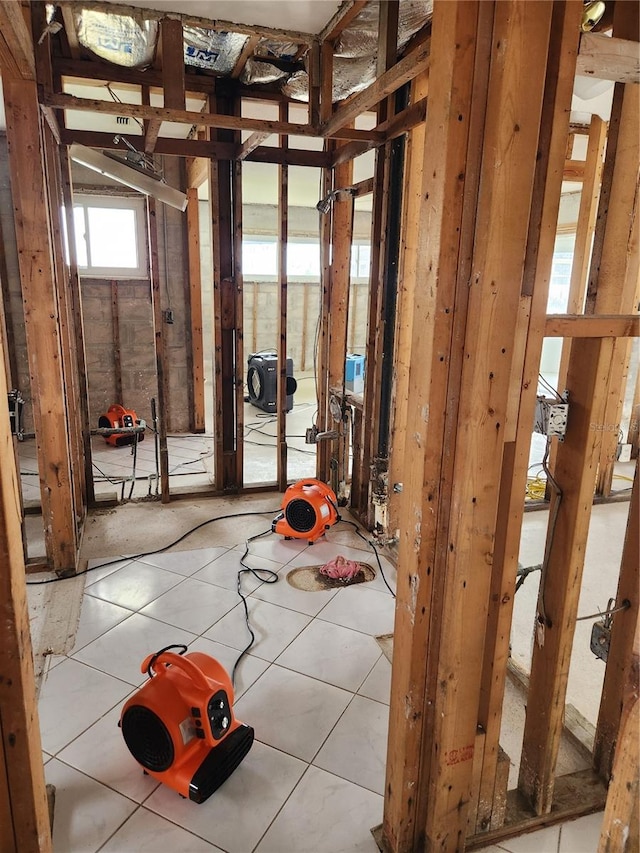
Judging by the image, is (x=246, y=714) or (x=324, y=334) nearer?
(x=246, y=714)

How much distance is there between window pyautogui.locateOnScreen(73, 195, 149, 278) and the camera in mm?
5875

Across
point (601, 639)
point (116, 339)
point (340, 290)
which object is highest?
point (340, 290)

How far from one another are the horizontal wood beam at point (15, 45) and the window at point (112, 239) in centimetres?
347

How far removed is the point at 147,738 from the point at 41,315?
6.84ft

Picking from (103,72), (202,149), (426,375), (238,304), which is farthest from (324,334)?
(426,375)

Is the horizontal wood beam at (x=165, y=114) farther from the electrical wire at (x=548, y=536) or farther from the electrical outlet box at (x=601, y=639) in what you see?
the electrical outlet box at (x=601, y=639)

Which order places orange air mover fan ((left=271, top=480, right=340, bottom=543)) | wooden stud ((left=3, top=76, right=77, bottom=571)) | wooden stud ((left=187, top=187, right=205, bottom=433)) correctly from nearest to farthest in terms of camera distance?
wooden stud ((left=3, top=76, right=77, bottom=571)) → orange air mover fan ((left=271, top=480, right=340, bottom=543)) → wooden stud ((left=187, top=187, right=205, bottom=433))

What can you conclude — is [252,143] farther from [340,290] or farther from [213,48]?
[340,290]

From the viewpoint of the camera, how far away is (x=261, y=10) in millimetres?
2785

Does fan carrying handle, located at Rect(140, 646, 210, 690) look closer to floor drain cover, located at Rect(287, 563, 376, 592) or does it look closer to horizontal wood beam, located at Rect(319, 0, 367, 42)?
floor drain cover, located at Rect(287, 563, 376, 592)

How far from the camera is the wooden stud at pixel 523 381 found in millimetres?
1193

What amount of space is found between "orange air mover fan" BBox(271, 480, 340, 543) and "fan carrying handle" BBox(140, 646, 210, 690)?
1.66 metres

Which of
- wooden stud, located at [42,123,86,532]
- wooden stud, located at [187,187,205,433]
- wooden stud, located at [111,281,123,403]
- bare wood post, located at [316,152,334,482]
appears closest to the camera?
wooden stud, located at [42,123,86,532]

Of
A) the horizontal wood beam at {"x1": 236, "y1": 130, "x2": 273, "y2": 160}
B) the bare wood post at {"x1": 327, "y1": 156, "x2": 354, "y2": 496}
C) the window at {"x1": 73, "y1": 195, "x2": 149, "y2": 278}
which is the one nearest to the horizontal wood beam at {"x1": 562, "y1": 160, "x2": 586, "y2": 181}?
the bare wood post at {"x1": 327, "y1": 156, "x2": 354, "y2": 496}
